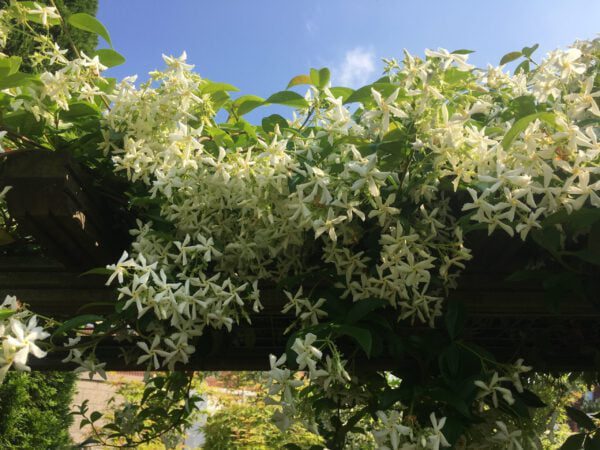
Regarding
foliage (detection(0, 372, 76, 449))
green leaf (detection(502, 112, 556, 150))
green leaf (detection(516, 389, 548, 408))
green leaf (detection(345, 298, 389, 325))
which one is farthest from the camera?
foliage (detection(0, 372, 76, 449))

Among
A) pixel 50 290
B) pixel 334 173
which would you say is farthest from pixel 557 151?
pixel 50 290

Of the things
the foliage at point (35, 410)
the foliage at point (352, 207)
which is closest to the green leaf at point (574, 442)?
the foliage at point (352, 207)

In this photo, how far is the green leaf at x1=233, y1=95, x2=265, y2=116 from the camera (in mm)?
1245

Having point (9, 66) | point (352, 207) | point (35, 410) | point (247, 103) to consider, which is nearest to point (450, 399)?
point (352, 207)

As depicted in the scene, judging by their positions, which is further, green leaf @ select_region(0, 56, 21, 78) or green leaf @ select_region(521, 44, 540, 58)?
green leaf @ select_region(521, 44, 540, 58)

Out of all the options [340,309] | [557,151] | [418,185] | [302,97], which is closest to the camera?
[557,151]

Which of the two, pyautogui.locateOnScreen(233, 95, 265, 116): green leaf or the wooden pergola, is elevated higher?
pyautogui.locateOnScreen(233, 95, 265, 116): green leaf

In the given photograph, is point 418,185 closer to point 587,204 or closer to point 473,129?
point 473,129

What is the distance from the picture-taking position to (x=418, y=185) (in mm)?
922

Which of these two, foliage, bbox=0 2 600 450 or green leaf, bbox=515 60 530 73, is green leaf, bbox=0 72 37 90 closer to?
foliage, bbox=0 2 600 450

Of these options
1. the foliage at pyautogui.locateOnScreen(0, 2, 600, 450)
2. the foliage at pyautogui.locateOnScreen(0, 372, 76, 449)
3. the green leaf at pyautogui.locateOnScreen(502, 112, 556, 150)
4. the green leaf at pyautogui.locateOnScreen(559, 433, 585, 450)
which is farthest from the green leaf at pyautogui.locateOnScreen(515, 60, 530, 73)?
the foliage at pyautogui.locateOnScreen(0, 372, 76, 449)

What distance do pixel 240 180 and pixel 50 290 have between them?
1.70 ft

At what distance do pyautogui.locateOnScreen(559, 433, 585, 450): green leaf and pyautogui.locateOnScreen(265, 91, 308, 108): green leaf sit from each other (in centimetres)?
84

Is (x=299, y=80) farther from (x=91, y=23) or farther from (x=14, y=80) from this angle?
(x=14, y=80)
